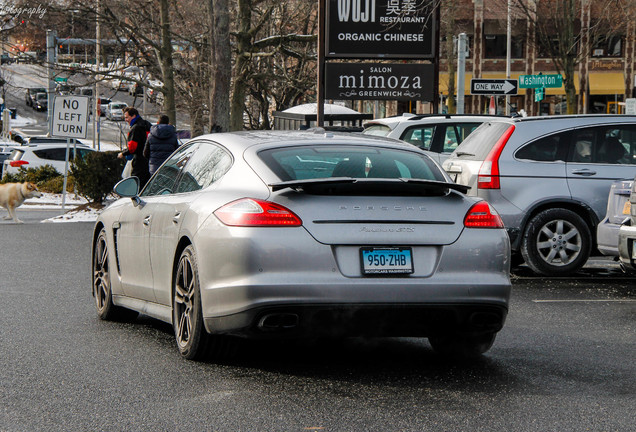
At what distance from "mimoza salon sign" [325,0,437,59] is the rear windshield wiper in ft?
51.9

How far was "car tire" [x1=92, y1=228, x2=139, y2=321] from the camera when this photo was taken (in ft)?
28.7

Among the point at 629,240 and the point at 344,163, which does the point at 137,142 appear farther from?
the point at 344,163

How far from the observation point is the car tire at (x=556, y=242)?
1214 centimetres

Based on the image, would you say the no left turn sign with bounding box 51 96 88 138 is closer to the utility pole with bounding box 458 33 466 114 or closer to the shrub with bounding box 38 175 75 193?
the shrub with bounding box 38 175 75 193

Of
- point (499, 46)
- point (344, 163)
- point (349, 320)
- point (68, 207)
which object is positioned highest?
point (499, 46)

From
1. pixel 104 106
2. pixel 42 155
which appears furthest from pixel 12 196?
pixel 104 106

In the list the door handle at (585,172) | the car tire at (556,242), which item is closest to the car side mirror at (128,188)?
the car tire at (556,242)

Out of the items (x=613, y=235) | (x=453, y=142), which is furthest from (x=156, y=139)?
(x=613, y=235)

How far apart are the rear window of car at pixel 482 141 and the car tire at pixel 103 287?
4.80m

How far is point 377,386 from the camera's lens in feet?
20.4

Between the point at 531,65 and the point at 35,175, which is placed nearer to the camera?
the point at 35,175

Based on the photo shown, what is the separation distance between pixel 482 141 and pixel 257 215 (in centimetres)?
659

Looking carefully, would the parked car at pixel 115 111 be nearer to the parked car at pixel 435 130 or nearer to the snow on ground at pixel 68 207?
the snow on ground at pixel 68 207

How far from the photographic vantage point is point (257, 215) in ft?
20.7
